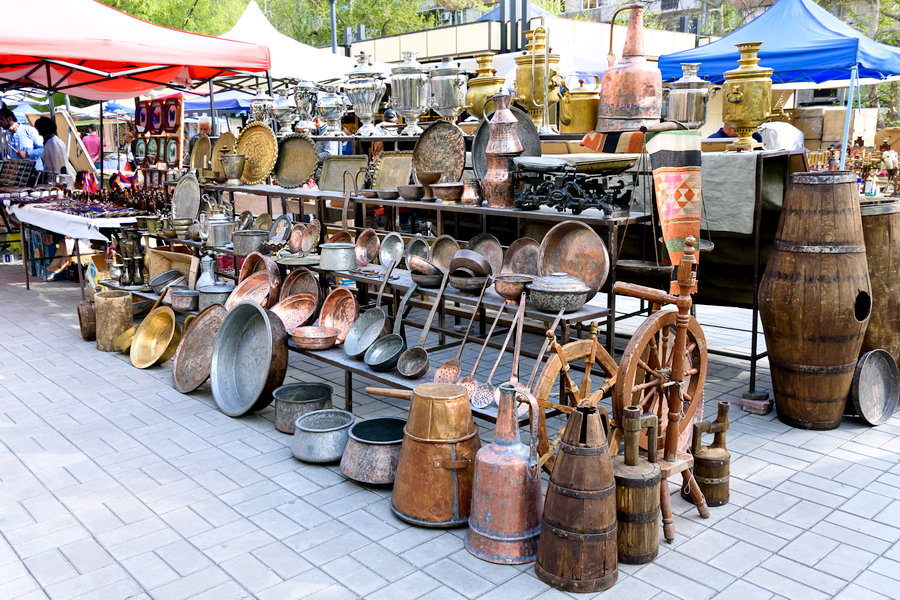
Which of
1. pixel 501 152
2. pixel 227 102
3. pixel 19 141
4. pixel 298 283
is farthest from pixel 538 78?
pixel 227 102

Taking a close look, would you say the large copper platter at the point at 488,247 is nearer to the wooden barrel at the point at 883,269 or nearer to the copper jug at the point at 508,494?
the copper jug at the point at 508,494

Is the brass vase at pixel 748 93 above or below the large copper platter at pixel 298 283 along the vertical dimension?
above

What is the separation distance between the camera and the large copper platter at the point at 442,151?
5.23 meters

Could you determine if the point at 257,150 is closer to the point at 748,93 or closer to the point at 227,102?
the point at 748,93

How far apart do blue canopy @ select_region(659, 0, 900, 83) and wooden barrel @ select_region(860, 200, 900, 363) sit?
5037mm

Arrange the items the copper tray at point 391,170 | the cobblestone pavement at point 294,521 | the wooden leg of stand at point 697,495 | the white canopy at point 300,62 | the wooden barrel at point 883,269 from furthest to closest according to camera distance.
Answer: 1. the white canopy at point 300,62
2. the copper tray at point 391,170
3. the wooden barrel at point 883,269
4. the wooden leg of stand at point 697,495
5. the cobblestone pavement at point 294,521

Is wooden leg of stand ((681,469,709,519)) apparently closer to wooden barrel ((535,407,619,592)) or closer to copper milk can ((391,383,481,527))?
wooden barrel ((535,407,619,592))

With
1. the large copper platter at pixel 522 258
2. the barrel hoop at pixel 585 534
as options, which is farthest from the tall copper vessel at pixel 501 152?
the barrel hoop at pixel 585 534

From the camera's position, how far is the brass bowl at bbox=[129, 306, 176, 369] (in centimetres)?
581

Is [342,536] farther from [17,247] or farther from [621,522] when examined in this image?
[17,247]

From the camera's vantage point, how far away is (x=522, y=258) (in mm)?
4668

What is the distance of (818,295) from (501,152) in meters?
2.01

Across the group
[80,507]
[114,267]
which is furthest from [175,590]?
[114,267]

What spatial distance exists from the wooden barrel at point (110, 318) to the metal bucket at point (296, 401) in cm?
239
